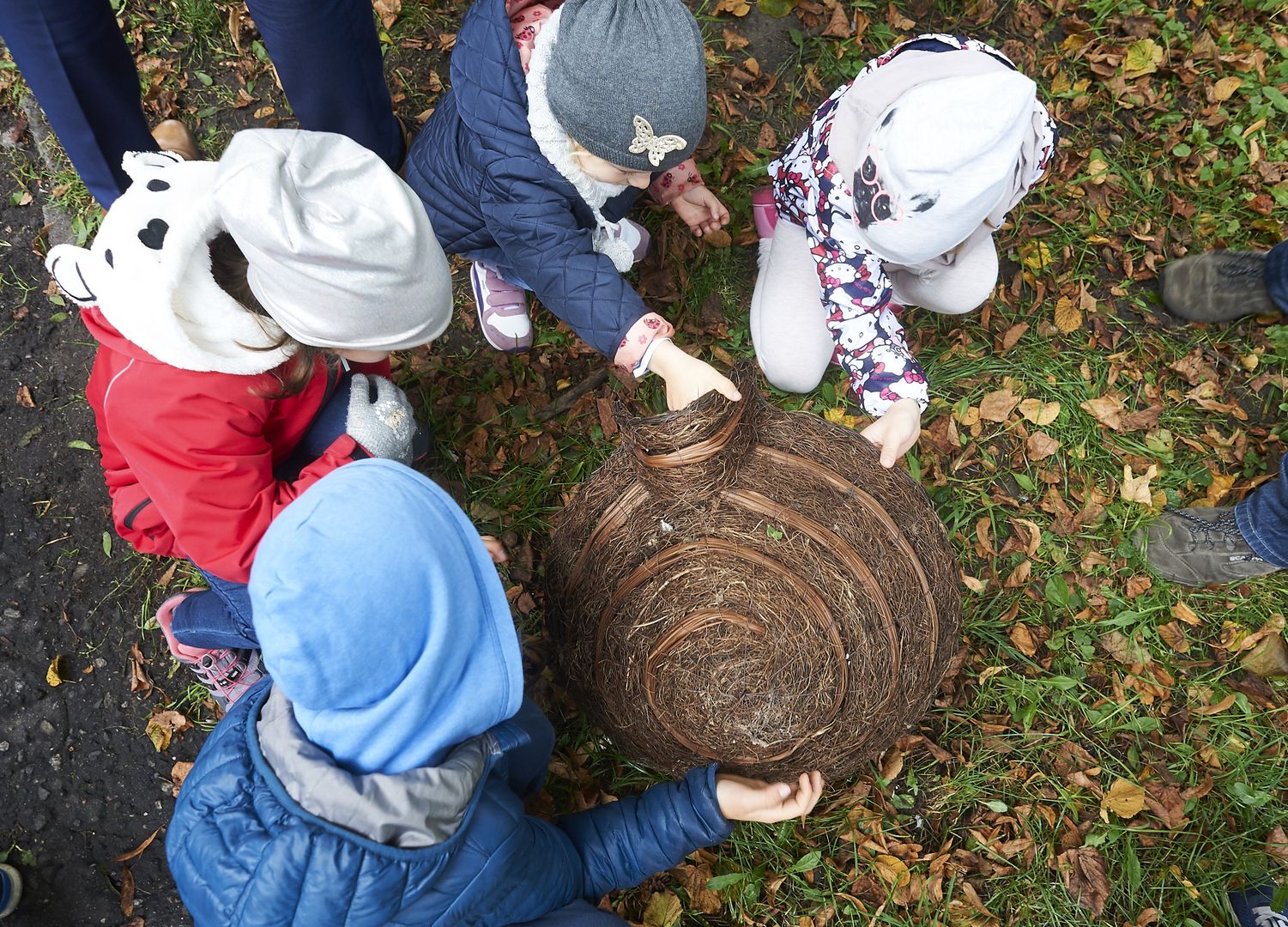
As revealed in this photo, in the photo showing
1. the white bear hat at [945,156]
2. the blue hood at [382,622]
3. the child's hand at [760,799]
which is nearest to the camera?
the blue hood at [382,622]

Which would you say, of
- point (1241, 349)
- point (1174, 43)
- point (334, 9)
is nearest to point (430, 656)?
point (334, 9)

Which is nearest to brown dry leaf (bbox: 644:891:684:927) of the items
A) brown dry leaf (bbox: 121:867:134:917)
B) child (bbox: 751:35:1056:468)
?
child (bbox: 751:35:1056:468)

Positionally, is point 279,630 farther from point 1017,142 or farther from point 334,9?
point 1017,142

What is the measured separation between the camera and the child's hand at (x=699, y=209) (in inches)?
113

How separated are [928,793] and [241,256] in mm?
2545

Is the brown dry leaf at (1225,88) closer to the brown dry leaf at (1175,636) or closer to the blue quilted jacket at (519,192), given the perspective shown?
the brown dry leaf at (1175,636)

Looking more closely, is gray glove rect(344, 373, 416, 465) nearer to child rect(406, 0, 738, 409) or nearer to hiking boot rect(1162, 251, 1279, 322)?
child rect(406, 0, 738, 409)

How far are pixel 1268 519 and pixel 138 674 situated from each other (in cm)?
380

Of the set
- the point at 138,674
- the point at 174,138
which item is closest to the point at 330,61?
the point at 174,138

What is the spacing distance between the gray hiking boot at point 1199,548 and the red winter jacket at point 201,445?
2734 mm

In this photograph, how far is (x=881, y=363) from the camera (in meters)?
2.34

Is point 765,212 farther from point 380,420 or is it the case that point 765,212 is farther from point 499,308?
point 380,420

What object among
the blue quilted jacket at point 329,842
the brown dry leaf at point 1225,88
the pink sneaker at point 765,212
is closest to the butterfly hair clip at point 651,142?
the pink sneaker at point 765,212

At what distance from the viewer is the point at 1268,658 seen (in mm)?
2756
